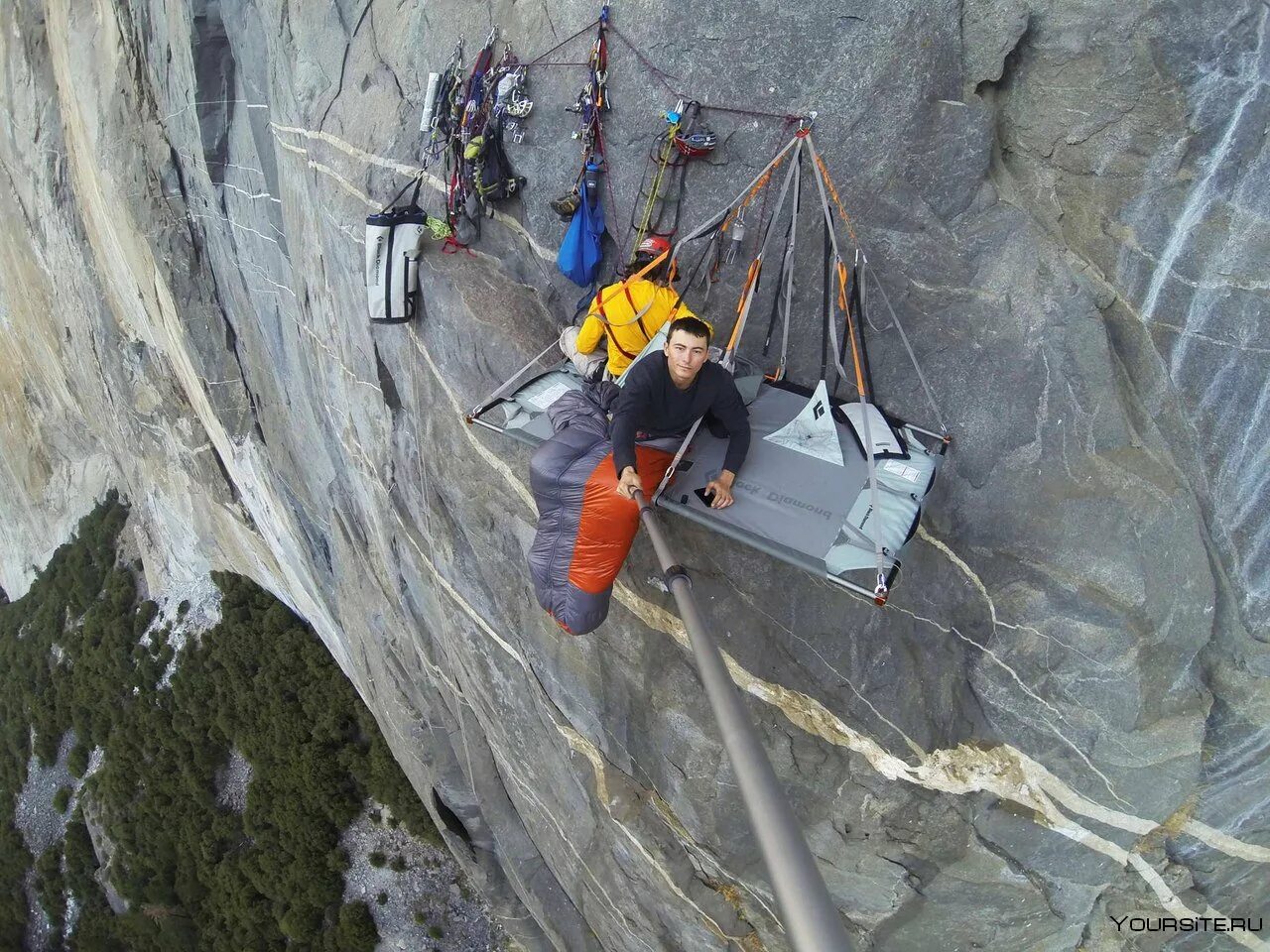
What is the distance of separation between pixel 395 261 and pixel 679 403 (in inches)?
135

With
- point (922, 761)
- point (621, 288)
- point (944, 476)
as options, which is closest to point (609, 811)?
point (922, 761)

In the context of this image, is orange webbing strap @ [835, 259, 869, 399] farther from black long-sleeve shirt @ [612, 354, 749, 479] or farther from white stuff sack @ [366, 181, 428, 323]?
white stuff sack @ [366, 181, 428, 323]

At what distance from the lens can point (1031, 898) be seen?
5.80m

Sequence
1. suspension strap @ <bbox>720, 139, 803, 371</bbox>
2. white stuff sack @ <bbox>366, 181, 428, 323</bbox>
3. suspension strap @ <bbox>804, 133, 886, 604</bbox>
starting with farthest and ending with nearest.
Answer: white stuff sack @ <bbox>366, 181, 428, 323</bbox> → suspension strap @ <bbox>720, 139, 803, 371</bbox> → suspension strap @ <bbox>804, 133, 886, 604</bbox>

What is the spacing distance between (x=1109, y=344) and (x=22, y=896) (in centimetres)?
2597

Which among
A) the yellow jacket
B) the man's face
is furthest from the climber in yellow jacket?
the man's face

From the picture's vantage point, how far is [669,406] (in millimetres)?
4445

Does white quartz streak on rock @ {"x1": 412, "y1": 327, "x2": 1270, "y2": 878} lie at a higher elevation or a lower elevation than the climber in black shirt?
lower

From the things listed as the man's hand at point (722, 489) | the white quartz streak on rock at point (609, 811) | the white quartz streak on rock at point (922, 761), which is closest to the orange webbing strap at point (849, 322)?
the man's hand at point (722, 489)

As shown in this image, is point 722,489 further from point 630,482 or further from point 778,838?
point 778,838

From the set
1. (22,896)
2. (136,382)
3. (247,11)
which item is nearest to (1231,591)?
(247,11)

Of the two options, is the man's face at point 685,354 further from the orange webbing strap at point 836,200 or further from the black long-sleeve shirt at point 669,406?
the orange webbing strap at point 836,200

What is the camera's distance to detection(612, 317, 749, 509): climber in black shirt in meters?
4.13

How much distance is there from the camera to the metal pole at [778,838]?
65.2 inches
